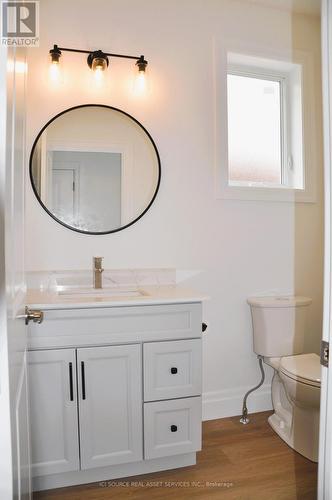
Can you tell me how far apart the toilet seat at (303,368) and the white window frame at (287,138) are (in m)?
1.06

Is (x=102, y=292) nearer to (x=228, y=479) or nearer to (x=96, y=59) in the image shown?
(x=228, y=479)

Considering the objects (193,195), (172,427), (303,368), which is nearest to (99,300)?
(172,427)

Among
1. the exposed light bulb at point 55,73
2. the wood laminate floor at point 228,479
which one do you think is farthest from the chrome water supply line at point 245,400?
the exposed light bulb at point 55,73

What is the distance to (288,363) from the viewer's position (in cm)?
203

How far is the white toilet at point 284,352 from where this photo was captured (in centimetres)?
198

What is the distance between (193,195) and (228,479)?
1.59 metres

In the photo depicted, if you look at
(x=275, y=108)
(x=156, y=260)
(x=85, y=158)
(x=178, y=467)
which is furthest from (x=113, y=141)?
(x=178, y=467)

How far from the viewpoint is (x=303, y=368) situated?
195 centimetres

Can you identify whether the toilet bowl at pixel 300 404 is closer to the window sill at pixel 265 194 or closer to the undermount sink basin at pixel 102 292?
the undermount sink basin at pixel 102 292

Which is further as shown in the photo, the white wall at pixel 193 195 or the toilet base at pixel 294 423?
the white wall at pixel 193 195

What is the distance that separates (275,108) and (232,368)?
191 centimetres

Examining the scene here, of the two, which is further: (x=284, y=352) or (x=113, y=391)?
(x=284, y=352)

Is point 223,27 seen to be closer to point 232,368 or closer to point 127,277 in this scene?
point 127,277

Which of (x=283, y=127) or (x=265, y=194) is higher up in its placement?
(x=283, y=127)
